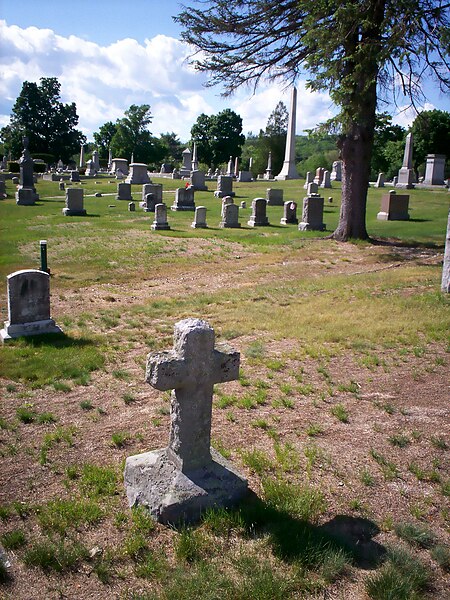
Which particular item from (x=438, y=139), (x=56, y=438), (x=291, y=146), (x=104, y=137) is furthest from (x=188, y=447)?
(x=104, y=137)

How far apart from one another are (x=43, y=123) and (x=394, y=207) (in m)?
69.5

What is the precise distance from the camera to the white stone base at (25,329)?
8477 mm

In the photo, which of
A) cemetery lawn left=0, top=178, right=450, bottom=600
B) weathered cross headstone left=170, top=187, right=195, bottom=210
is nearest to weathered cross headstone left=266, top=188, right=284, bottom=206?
weathered cross headstone left=170, top=187, right=195, bottom=210

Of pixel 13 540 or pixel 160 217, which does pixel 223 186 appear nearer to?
pixel 160 217

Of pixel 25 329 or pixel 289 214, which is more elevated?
pixel 289 214

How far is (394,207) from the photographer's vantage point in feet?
81.4

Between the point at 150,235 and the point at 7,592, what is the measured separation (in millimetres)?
17378

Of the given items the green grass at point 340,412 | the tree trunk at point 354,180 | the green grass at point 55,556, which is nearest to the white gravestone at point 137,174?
the tree trunk at point 354,180

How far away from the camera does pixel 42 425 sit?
547 centimetres

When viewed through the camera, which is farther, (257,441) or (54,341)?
(54,341)

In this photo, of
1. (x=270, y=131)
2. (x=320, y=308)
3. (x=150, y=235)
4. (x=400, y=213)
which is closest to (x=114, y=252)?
(x=150, y=235)

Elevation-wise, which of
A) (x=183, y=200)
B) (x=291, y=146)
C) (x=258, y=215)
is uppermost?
(x=291, y=146)

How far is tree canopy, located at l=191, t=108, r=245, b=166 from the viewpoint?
7969 centimetres

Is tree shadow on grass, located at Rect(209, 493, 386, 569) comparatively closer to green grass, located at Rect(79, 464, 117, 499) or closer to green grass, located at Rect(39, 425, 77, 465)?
green grass, located at Rect(79, 464, 117, 499)
